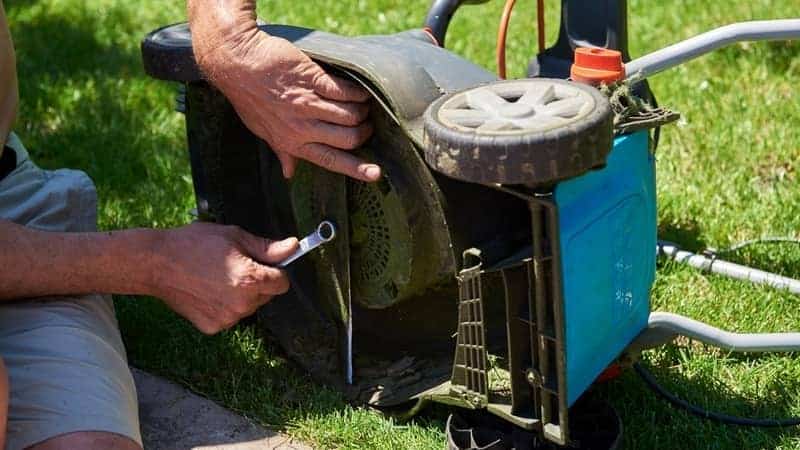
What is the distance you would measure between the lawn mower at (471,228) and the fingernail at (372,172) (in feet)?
0.14

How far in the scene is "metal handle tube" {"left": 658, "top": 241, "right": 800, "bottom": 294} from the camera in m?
2.73

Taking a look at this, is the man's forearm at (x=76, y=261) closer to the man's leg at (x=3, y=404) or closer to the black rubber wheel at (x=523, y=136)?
the man's leg at (x=3, y=404)

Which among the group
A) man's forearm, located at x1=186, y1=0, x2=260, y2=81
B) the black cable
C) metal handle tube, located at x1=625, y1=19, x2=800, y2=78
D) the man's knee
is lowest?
the black cable

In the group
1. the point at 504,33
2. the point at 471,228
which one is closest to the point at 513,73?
the point at 504,33

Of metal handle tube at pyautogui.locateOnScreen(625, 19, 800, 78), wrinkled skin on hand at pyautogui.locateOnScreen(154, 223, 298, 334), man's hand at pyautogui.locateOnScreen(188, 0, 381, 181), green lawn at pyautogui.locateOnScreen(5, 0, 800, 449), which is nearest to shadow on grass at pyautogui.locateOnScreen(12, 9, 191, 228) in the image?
green lawn at pyautogui.locateOnScreen(5, 0, 800, 449)

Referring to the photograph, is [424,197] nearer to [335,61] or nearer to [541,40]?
[335,61]

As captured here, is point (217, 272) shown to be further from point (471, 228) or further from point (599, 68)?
point (599, 68)

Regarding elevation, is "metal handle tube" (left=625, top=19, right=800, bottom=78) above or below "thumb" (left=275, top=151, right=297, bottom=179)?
above

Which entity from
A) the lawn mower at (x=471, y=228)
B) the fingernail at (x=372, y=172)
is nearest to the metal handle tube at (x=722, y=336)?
the lawn mower at (x=471, y=228)

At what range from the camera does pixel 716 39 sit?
2.38 m

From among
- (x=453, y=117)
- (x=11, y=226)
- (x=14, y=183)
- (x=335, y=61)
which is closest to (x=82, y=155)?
(x=14, y=183)

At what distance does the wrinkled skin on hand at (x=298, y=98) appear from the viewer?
2197 millimetres

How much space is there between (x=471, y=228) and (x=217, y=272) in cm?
51

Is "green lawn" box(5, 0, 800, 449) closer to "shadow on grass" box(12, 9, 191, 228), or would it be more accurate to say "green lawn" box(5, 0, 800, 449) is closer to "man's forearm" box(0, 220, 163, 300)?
"shadow on grass" box(12, 9, 191, 228)
